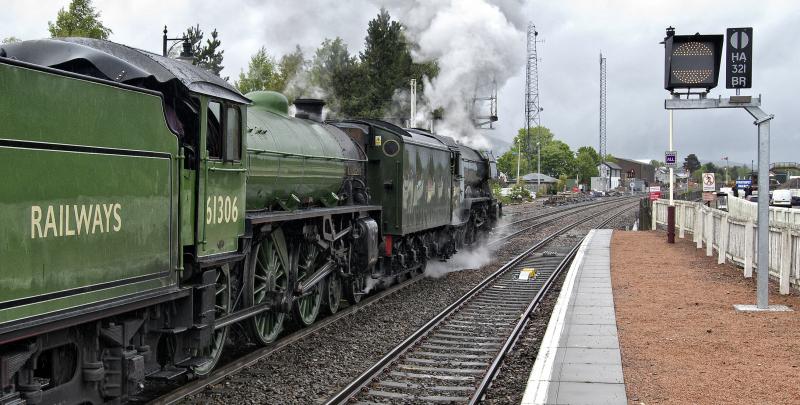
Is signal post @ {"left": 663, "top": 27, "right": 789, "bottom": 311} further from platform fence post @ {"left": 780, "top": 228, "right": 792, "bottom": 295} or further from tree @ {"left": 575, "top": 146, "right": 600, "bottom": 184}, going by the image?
tree @ {"left": 575, "top": 146, "right": 600, "bottom": 184}

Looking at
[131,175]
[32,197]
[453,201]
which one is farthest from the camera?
[453,201]

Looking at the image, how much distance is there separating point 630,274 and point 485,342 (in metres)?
7.42

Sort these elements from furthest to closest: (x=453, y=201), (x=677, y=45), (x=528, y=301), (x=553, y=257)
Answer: (x=553, y=257) < (x=453, y=201) < (x=528, y=301) < (x=677, y=45)

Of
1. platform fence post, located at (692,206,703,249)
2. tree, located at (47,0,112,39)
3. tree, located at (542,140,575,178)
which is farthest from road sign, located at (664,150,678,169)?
tree, located at (542,140,575,178)

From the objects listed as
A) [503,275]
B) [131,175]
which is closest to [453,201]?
[503,275]

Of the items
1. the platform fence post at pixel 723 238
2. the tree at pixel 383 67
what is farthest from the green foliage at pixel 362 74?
the platform fence post at pixel 723 238

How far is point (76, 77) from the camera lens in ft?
16.6

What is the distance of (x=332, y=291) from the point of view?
1172cm


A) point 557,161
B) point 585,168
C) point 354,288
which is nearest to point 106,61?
point 354,288

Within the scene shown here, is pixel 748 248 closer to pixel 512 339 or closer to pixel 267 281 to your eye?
pixel 512 339

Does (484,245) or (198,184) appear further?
(484,245)

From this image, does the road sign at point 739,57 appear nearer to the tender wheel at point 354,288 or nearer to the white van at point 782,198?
the tender wheel at point 354,288

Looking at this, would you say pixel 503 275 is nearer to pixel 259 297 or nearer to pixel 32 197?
pixel 259 297

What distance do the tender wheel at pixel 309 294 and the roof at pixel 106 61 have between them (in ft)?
13.1
